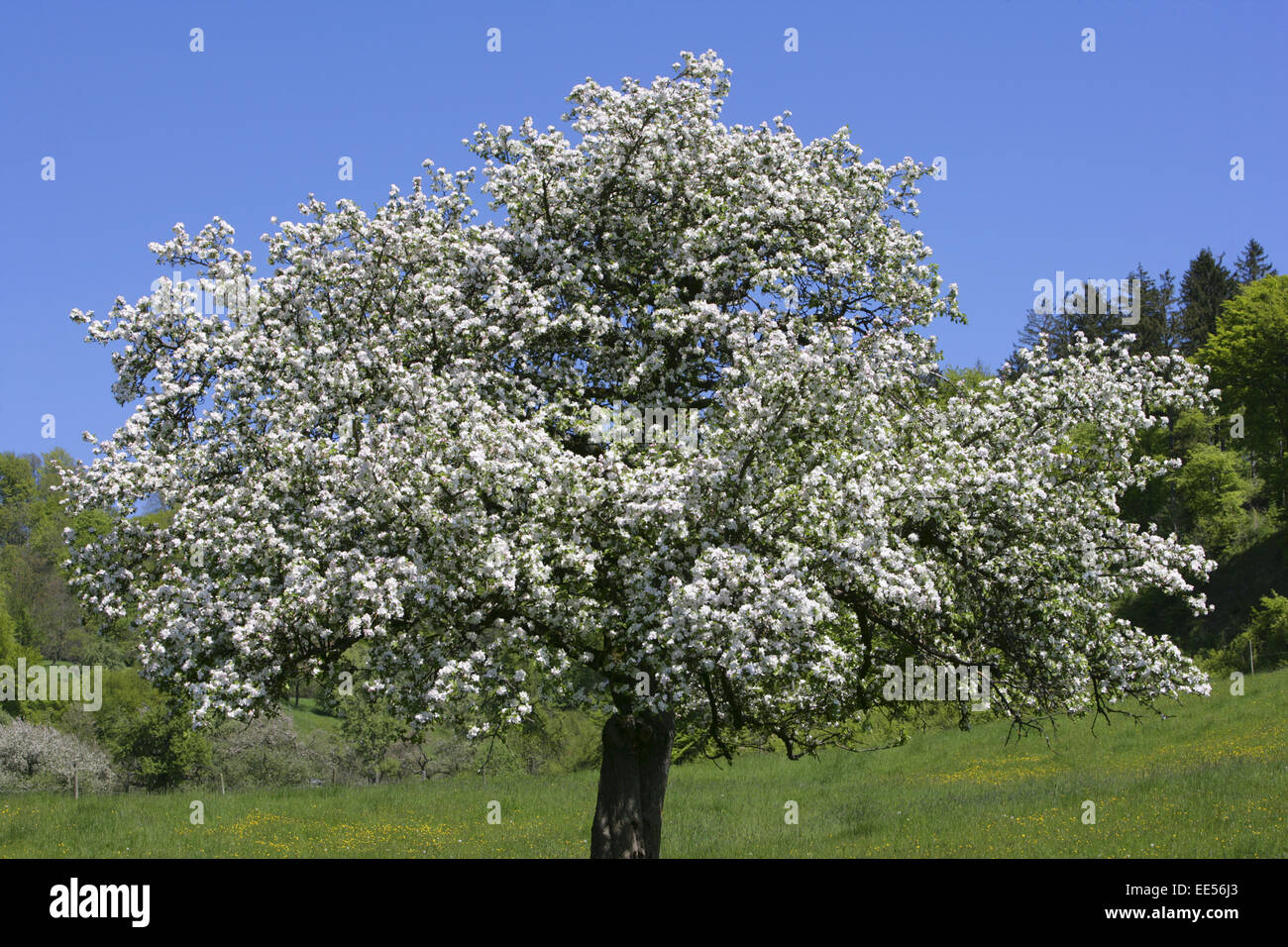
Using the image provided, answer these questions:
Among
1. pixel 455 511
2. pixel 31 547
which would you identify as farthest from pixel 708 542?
pixel 31 547

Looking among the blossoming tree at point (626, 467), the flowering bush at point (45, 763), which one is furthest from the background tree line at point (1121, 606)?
the blossoming tree at point (626, 467)

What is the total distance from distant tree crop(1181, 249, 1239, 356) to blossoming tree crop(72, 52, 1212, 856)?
97.1 metres

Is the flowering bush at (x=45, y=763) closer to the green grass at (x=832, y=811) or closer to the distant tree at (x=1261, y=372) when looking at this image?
the green grass at (x=832, y=811)

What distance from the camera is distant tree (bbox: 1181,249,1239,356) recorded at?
4304 inches

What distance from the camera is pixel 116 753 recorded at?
2758 inches

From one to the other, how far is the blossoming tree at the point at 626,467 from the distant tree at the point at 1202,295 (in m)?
97.1

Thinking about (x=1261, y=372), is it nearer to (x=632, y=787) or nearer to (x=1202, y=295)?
(x=1202, y=295)

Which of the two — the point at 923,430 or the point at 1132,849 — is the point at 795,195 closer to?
the point at 923,430

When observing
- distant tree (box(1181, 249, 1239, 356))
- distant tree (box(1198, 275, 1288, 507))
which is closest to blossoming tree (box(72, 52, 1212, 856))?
distant tree (box(1198, 275, 1288, 507))

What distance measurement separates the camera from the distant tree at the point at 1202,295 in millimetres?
109312

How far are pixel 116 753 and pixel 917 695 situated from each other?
207 feet

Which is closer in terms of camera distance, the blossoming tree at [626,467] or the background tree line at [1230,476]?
the blossoming tree at [626,467]

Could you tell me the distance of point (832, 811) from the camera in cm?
3772
